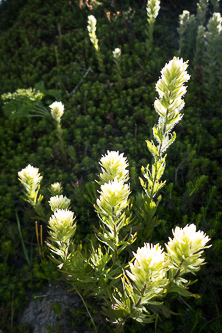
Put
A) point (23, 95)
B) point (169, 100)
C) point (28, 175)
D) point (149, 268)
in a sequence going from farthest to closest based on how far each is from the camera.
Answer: point (23, 95) < point (28, 175) < point (169, 100) < point (149, 268)

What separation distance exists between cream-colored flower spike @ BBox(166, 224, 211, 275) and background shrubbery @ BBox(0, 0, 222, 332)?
787 mm

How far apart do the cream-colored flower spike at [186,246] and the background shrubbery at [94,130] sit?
0.79 meters

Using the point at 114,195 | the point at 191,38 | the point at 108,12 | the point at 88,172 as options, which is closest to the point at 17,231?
the point at 88,172

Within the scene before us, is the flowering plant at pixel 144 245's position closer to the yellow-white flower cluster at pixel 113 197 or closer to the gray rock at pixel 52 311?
the yellow-white flower cluster at pixel 113 197

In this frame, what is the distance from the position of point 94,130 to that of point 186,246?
10.3ft

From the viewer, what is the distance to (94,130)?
4.43 metres

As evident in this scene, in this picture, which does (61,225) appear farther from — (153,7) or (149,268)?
(153,7)

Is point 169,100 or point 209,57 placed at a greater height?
point 209,57

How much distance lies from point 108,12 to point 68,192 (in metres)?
5.08

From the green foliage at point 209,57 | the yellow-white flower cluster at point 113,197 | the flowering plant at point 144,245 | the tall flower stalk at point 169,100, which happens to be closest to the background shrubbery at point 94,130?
the green foliage at point 209,57

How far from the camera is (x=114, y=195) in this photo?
1687 mm

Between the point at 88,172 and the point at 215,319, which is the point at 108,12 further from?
the point at 215,319

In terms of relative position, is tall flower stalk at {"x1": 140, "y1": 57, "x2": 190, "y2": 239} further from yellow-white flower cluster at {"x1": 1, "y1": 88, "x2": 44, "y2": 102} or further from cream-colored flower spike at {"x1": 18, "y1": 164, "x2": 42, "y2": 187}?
yellow-white flower cluster at {"x1": 1, "y1": 88, "x2": 44, "y2": 102}

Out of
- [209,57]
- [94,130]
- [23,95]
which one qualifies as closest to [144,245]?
[94,130]
